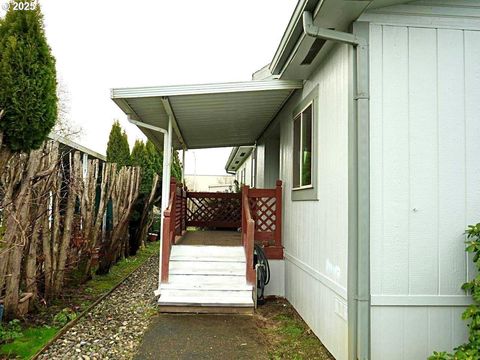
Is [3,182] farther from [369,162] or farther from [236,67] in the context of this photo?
[236,67]

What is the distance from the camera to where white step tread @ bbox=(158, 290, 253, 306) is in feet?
16.7

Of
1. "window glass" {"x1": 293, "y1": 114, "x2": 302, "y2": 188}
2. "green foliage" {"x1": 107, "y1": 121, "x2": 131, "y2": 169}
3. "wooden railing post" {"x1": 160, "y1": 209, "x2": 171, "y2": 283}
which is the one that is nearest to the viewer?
"wooden railing post" {"x1": 160, "y1": 209, "x2": 171, "y2": 283}

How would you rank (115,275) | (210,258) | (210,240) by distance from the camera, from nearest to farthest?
1. (210,258)
2. (210,240)
3. (115,275)

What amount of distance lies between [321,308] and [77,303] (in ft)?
11.4

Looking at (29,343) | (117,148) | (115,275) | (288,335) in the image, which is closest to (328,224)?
(288,335)

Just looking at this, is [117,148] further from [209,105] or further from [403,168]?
[403,168]

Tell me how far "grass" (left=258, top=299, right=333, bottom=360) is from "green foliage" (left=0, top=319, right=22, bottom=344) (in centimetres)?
266

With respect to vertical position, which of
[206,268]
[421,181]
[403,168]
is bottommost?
[206,268]

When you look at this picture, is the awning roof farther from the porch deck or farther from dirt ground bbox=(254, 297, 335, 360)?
dirt ground bbox=(254, 297, 335, 360)

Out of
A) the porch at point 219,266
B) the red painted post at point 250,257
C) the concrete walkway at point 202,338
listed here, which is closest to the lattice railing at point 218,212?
the porch at point 219,266

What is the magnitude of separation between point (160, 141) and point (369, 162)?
261 inches

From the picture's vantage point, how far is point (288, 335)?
14.9 ft

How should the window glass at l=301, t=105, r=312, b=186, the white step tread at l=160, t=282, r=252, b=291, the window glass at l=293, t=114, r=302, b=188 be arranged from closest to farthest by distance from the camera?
the window glass at l=301, t=105, r=312, b=186, the white step tread at l=160, t=282, r=252, b=291, the window glass at l=293, t=114, r=302, b=188

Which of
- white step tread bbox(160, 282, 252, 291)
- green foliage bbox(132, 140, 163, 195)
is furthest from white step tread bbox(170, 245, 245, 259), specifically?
green foliage bbox(132, 140, 163, 195)
